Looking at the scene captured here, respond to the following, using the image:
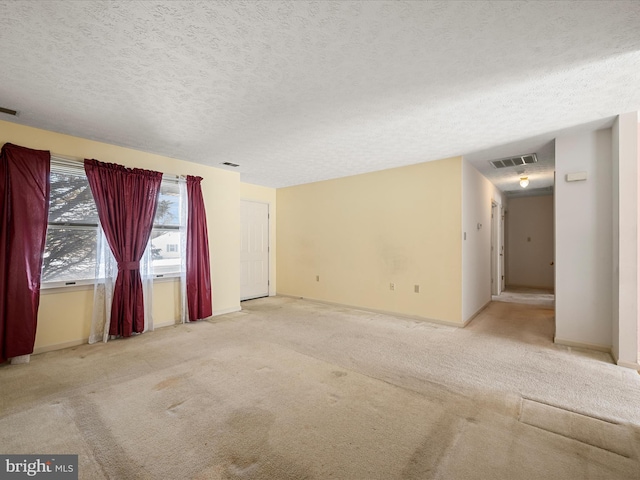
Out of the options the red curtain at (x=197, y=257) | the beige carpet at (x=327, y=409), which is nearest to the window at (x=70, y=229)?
the beige carpet at (x=327, y=409)

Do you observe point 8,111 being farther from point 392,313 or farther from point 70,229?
point 392,313

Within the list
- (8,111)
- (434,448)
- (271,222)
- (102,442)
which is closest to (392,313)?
(434,448)

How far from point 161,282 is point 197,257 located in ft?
2.01

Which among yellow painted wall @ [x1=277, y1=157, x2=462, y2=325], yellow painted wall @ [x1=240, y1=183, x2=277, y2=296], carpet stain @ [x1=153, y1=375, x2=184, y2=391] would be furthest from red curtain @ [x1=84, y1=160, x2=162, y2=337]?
yellow painted wall @ [x1=277, y1=157, x2=462, y2=325]

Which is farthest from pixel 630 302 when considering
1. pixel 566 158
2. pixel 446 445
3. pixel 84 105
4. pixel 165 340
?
pixel 84 105

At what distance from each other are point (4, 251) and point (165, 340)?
1855 millimetres

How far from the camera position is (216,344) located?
11.4 feet

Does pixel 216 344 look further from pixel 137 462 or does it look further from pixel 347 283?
pixel 347 283

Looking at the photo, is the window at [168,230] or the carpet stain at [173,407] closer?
the carpet stain at [173,407]

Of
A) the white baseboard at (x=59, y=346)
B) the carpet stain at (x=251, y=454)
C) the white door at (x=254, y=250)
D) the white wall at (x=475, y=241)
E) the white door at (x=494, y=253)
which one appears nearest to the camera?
the carpet stain at (x=251, y=454)

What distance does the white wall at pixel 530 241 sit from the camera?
299 inches

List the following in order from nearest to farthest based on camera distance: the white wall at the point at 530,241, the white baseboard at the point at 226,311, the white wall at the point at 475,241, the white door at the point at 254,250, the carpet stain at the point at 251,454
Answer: the carpet stain at the point at 251,454
the white wall at the point at 475,241
the white baseboard at the point at 226,311
the white door at the point at 254,250
the white wall at the point at 530,241

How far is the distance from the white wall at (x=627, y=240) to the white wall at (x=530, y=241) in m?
5.47

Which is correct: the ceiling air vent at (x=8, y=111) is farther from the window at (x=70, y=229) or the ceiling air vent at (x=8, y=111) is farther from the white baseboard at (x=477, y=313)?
the white baseboard at (x=477, y=313)
